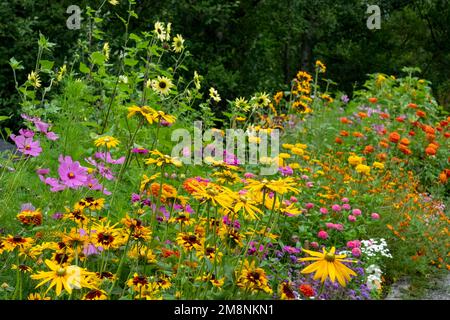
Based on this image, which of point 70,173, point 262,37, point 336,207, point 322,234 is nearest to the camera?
point 70,173

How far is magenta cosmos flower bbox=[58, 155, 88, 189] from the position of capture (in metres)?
2.16

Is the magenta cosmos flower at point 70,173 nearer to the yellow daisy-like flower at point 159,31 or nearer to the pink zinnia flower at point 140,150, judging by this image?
the pink zinnia flower at point 140,150

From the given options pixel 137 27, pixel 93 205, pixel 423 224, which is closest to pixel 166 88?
pixel 93 205

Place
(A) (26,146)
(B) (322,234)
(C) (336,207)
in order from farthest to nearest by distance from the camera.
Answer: (C) (336,207)
(B) (322,234)
(A) (26,146)

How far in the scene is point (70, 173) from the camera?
2.19 m

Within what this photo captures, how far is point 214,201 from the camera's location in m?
1.66

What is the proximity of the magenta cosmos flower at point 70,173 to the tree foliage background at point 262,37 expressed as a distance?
212 cm

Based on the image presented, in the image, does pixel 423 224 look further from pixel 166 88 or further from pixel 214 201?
pixel 214 201

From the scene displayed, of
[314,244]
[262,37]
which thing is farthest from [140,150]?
[262,37]

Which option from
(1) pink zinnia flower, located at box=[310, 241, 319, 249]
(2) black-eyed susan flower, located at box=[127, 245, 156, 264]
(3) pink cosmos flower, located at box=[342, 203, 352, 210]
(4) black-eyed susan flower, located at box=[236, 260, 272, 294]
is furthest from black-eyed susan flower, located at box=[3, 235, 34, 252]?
(3) pink cosmos flower, located at box=[342, 203, 352, 210]

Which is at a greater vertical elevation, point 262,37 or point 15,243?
point 262,37

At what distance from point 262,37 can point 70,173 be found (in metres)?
8.13

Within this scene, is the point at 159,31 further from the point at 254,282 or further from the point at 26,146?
the point at 254,282
